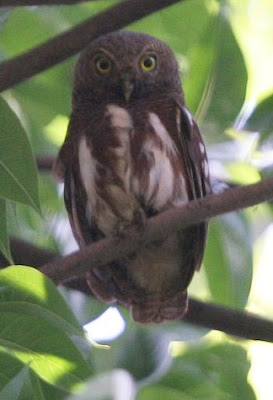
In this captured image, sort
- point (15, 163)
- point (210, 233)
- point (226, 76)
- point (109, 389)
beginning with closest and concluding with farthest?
1. point (109, 389)
2. point (15, 163)
3. point (226, 76)
4. point (210, 233)

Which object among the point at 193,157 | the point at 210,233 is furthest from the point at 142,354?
the point at 193,157

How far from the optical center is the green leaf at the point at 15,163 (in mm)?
1582

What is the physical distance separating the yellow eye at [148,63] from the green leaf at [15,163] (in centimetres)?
125

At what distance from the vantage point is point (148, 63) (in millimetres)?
2852

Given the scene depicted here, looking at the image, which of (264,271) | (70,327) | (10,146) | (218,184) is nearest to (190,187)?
(218,184)

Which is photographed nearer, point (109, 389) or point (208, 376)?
point (109, 389)

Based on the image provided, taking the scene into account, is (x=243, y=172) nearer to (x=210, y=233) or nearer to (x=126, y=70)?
(x=210, y=233)

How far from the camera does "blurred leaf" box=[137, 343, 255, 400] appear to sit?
1.48m

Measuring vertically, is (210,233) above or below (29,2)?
below

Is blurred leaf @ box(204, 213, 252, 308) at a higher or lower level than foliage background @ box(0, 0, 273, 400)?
lower

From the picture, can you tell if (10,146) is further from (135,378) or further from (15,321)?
(135,378)

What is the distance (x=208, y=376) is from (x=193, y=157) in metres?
0.93

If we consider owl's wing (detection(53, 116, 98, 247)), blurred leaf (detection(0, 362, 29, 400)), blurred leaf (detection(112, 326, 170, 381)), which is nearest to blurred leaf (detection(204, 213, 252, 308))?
owl's wing (detection(53, 116, 98, 247))

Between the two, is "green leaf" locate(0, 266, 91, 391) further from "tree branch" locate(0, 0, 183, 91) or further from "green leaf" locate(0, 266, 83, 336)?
"tree branch" locate(0, 0, 183, 91)
